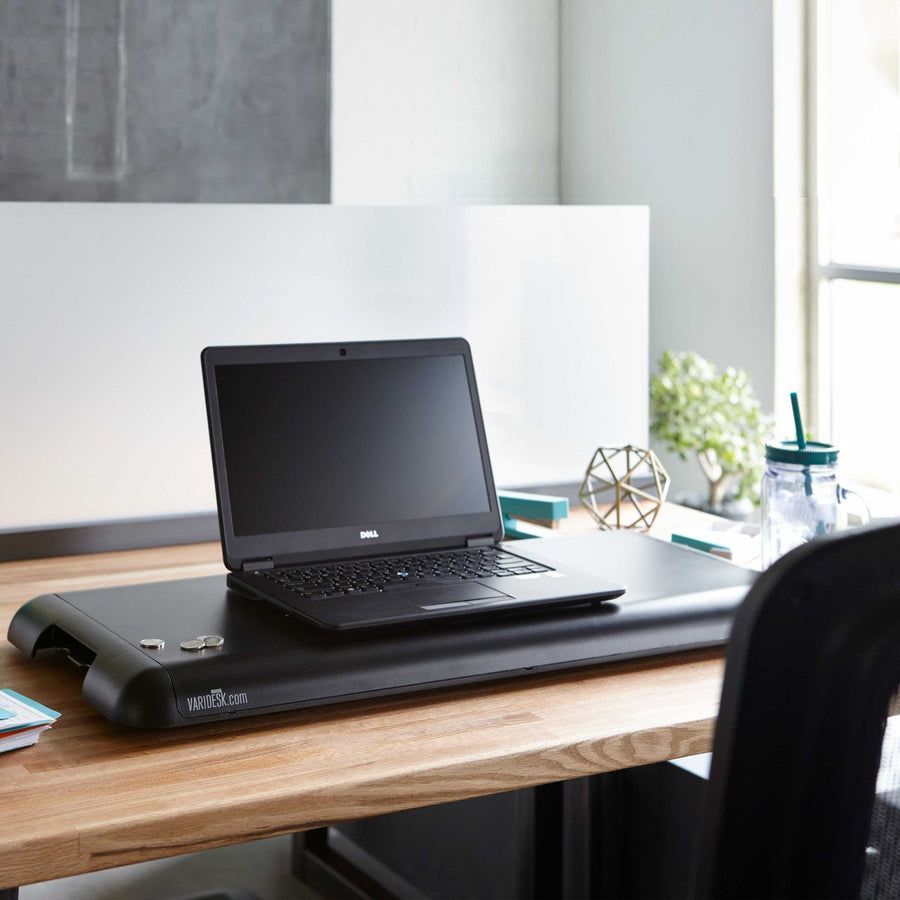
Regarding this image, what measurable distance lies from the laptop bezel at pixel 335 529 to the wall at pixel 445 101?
182 cm

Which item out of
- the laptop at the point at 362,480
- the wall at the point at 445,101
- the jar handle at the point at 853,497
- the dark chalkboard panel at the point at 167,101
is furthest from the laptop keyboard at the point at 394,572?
the wall at the point at 445,101

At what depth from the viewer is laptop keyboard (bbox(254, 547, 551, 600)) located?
1073 millimetres

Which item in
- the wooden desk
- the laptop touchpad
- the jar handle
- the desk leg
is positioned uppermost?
the jar handle

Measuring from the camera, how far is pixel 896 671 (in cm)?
46

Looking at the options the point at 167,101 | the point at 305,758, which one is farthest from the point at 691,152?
the point at 305,758

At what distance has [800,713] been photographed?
0.44 metres

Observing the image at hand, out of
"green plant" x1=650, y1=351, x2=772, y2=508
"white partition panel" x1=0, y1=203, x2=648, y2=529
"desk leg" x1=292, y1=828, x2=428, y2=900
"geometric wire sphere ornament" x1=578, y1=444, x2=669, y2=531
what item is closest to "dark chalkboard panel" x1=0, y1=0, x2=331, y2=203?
"green plant" x1=650, y1=351, x2=772, y2=508

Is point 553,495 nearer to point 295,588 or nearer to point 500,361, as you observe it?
point 500,361

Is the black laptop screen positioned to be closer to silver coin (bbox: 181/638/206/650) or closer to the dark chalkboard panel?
silver coin (bbox: 181/638/206/650)

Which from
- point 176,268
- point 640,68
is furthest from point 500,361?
point 640,68

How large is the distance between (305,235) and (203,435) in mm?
299

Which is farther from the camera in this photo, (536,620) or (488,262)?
(488,262)

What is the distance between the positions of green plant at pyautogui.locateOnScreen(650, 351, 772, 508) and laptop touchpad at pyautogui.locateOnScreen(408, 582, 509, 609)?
1339mm

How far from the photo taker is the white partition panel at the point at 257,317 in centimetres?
154
